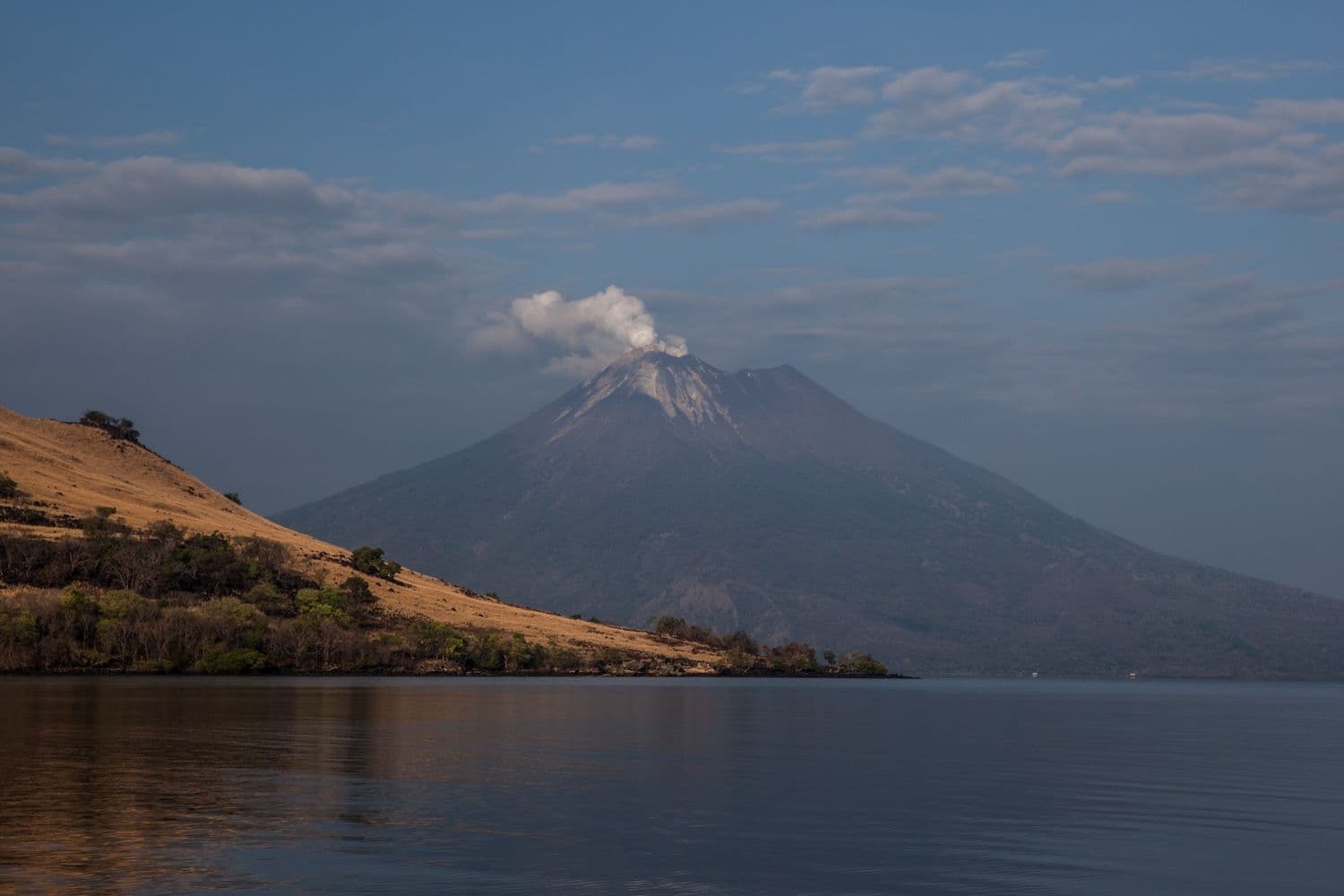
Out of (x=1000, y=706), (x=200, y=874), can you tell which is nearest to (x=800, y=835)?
(x=200, y=874)

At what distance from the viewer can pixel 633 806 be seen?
44750 mm

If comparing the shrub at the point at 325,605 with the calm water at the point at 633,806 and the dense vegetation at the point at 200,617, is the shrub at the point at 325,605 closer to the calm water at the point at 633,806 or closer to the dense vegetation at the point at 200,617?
the dense vegetation at the point at 200,617

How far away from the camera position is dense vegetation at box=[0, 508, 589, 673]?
458 ft

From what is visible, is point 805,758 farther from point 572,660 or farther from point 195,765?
point 572,660

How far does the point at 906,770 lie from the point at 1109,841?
19.0 m

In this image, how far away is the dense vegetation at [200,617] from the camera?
139625mm

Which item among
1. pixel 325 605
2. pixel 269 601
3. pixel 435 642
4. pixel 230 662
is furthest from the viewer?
pixel 435 642

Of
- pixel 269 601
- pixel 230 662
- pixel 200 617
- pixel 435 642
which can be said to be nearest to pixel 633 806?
pixel 230 662

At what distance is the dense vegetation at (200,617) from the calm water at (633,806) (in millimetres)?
54769

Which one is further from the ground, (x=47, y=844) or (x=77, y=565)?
(x=77, y=565)

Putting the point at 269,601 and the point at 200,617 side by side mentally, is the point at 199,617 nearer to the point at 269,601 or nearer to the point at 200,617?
the point at 200,617

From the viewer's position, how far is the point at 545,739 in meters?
69.2

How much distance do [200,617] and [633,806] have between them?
114528 millimetres

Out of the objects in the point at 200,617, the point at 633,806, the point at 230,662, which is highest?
the point at 200,617
